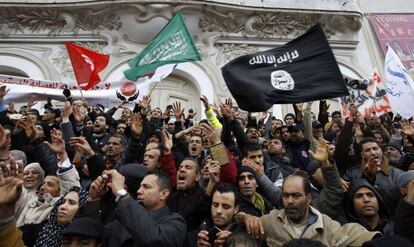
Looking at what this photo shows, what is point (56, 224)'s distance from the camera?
12.3 ft

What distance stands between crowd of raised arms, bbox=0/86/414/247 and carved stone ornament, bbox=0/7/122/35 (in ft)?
23.7

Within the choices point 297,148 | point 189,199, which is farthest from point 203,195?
point 297,148

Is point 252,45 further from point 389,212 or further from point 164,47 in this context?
point 389,212

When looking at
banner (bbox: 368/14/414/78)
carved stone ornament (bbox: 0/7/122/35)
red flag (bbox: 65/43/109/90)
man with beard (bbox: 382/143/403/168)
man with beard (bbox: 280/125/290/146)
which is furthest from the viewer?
banner (bbox: 368/14/414/78)

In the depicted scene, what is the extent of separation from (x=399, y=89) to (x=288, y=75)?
3.09 m

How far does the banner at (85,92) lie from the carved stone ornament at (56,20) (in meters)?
4.10

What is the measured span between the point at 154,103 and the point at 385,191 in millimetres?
9132

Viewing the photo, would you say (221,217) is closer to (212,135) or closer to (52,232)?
(212,135)

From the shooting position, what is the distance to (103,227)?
3398 millimetres

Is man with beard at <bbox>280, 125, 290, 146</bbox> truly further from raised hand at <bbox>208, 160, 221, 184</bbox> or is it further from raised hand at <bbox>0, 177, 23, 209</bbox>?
raised hand at <bbox>0, 177, 23, 209</bbox>

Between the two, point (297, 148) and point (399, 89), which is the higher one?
point (399, 89)

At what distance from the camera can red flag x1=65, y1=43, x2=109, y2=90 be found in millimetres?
8812

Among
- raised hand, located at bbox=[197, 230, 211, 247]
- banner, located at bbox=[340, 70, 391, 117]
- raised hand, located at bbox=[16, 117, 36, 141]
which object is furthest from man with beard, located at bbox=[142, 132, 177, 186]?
banner, located at bbox=[340, 70, 391, 117]

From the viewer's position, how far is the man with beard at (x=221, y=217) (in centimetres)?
334
